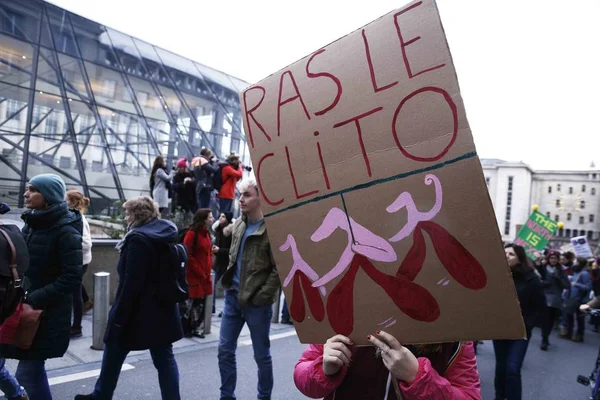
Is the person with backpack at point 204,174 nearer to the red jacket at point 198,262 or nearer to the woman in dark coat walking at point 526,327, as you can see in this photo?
the red jacket at point 198,262

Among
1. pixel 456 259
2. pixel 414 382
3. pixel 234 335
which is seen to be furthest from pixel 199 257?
pixel 456 259

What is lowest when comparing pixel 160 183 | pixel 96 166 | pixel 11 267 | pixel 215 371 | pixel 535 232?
pixel 535 232

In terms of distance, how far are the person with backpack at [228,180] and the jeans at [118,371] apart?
6968 millimetres

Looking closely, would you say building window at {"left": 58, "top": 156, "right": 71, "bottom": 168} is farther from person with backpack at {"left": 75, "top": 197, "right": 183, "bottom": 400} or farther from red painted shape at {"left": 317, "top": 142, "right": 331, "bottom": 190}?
red painted shape at {"left": 317, "top": 142, "right": 331, "bottom": 190}

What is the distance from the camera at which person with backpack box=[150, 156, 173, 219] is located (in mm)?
9797

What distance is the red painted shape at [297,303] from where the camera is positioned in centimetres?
161

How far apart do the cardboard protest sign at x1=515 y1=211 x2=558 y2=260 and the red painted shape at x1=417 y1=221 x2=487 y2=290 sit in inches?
386

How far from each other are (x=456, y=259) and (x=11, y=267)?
2659 millimetres

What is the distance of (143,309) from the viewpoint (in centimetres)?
327

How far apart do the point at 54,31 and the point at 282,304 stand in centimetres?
1243

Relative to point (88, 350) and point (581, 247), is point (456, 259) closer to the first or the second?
point (88, 350)

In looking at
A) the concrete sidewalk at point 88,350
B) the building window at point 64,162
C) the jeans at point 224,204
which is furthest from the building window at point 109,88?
the concrete sidewalk at point 88,350

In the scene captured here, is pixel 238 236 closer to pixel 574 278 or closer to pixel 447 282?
pixel 447 282

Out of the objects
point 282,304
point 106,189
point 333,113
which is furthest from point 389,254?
point 106,189
